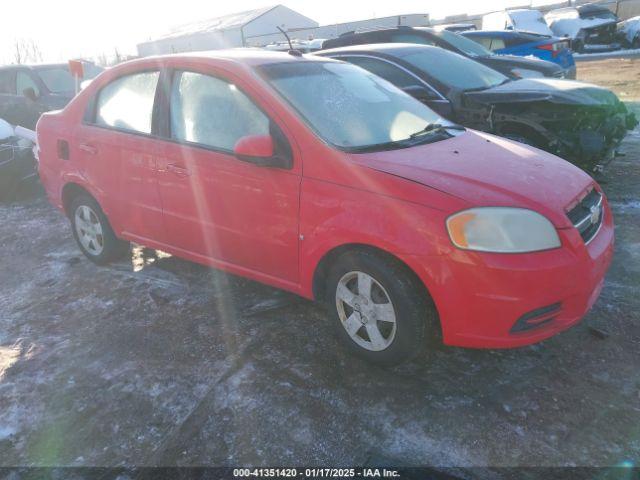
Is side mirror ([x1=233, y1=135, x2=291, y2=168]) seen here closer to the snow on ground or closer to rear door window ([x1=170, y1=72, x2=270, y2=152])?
rear door window ([x1=170, y1=72, x2=270, y2=152])

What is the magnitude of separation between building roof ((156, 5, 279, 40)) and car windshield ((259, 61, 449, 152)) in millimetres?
43128

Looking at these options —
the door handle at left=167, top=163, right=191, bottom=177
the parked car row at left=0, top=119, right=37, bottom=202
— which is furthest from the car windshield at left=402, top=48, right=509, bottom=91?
the parked car row at left=0, top=119, right=37, bottom=202

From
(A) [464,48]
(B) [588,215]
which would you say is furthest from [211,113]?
(A) [464,48]

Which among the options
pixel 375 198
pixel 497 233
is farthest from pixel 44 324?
pixel 497 233

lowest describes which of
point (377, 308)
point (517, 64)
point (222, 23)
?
point (377, 308)

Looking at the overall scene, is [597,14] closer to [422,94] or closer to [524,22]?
[524,22]

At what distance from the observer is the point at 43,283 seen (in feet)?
14.6

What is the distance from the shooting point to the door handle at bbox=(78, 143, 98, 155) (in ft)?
13.3

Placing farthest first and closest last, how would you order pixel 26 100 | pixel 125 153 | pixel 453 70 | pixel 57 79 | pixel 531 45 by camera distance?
1. pixel 531 45
2. pixel 57 79
3. pixel 26 100
4. pixel 453 70
5. pixel 125 153

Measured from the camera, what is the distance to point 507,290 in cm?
241

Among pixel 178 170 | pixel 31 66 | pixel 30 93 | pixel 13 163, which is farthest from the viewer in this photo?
pixel 31 66

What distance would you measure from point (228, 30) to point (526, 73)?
4000 centimetres

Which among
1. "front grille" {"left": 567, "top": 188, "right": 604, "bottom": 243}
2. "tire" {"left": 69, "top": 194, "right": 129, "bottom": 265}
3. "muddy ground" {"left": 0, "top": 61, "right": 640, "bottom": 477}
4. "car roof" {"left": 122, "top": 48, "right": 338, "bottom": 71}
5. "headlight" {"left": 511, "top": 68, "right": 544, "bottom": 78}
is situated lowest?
"muddy ground" {"left": 0, "top": 61, "right": 640, "bottom": 477}

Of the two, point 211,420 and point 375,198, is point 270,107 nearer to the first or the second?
point 375,198
